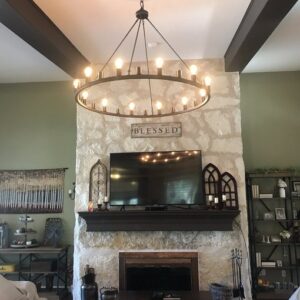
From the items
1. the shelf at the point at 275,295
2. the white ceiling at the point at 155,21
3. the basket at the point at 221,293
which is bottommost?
the shelf at the point at 275,295

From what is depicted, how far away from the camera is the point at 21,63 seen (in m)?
5.10

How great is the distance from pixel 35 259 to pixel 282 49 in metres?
5.01

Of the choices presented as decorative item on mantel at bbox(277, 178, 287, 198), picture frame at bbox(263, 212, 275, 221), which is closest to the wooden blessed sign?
decorative item on mantel at bbox(277, 178, 287, 198)

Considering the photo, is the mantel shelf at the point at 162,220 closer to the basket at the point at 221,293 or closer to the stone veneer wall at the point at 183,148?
the stone veneer wall at the point at 183,148

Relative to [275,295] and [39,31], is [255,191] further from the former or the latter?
[39,31]

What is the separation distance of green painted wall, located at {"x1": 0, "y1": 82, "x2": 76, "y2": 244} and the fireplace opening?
6.28ft

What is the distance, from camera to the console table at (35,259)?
5.28m

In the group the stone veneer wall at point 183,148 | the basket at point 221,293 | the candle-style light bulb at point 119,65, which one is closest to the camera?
the candle-style light bulb at point 119,65

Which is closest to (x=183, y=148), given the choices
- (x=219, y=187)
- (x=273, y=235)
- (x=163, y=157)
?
(x=163, y=157)

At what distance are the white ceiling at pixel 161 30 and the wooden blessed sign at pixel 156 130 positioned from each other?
1.00 meters

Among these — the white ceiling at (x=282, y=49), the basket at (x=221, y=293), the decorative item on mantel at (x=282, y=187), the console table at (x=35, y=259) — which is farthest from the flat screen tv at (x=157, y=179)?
the white ceiling at (x=282, y=49)

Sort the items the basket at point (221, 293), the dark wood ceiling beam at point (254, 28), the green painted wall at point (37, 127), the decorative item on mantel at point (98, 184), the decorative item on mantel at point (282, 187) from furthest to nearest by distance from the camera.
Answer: the green painted wall at point (37, 127) → the decorative item on mantel at point (282, 187) → the decorative item on mantel at point (98, 184) → the basket at point (221, 293) → the dark wood ceiling beam at point (254, 28)

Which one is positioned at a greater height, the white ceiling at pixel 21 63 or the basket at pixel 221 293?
the white ceiling at pixel 21 63

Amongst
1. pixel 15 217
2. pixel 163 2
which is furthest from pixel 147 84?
pixel 15 217
